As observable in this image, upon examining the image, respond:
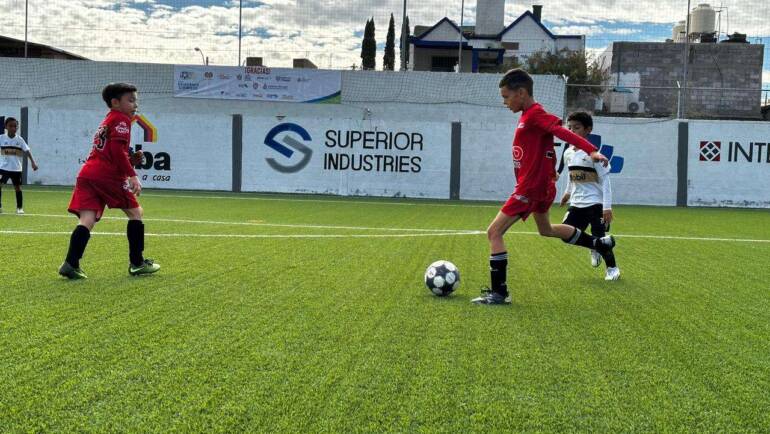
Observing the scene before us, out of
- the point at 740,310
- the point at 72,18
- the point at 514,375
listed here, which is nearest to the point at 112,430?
the point at 514,375

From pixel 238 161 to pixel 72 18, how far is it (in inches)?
324

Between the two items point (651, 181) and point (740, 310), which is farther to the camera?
point (651, 181)

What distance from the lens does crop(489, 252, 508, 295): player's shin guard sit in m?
5.32

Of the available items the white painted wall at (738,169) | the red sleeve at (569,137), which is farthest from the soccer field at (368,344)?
the white painted wall at (738,169)

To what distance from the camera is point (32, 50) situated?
2527cm

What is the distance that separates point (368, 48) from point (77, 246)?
1982 centimetres

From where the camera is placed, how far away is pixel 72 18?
24281 mm

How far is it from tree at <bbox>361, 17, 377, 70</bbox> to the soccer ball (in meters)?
19.6

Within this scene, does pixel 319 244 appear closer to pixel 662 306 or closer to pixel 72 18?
pixel 662 306

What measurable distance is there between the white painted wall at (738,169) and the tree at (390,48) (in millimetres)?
11091

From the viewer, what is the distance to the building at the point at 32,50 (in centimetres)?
2480

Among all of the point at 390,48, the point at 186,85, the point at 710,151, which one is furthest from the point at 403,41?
the point at 710,151

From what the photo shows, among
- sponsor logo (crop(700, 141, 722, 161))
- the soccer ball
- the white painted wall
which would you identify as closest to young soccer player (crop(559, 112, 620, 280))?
the soccer ball

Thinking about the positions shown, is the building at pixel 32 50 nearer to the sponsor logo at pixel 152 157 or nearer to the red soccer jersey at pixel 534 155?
the sponsor logo at pixel 152 157
